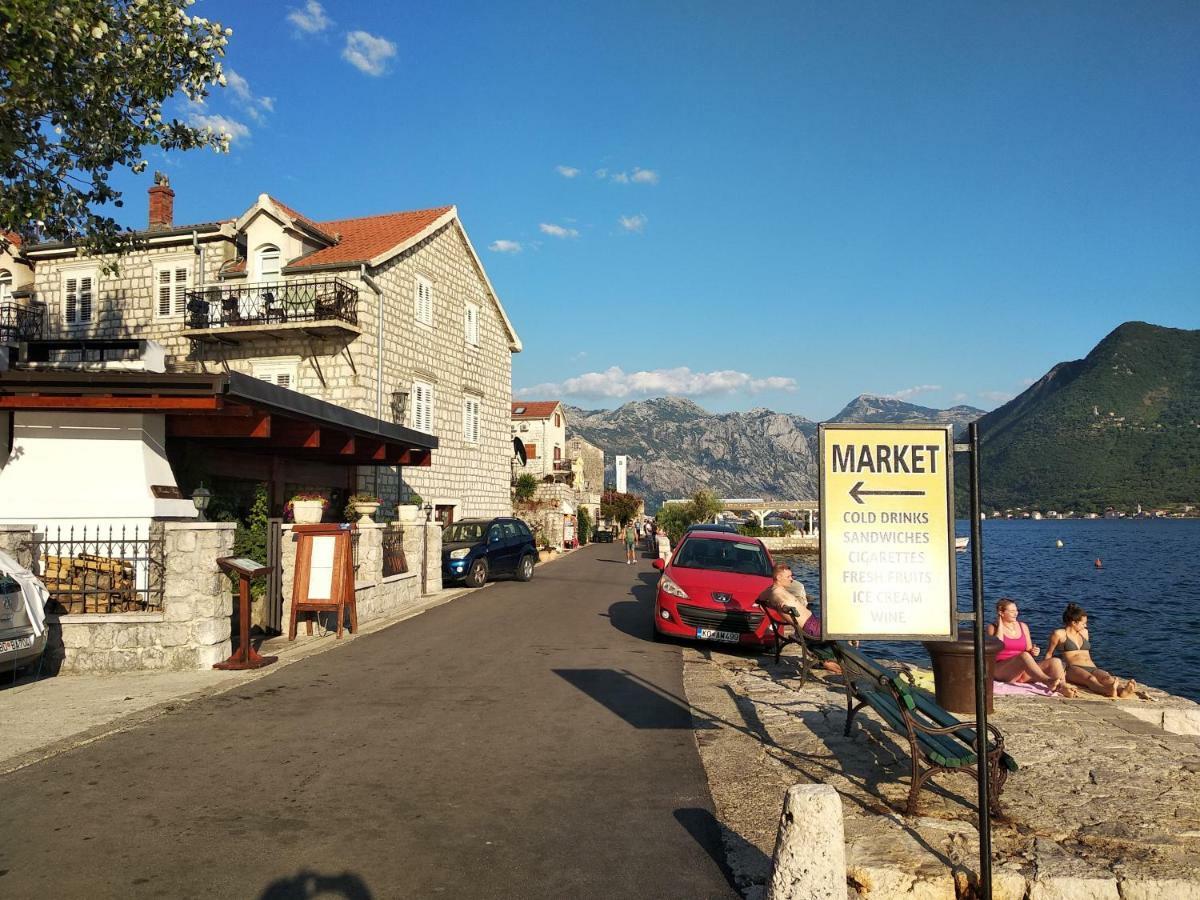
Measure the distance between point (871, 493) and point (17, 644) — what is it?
342 inches

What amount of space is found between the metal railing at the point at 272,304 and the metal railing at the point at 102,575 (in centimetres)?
1414

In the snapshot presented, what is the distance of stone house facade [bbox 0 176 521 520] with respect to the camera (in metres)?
25.0

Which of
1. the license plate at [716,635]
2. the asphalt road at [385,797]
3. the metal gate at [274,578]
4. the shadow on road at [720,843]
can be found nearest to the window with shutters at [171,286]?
the metal gate at [274,578]

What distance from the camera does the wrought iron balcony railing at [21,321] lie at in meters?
27.7

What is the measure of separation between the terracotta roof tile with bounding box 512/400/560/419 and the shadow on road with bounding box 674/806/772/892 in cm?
6322

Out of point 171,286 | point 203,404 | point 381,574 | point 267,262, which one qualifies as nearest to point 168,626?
point 203,404

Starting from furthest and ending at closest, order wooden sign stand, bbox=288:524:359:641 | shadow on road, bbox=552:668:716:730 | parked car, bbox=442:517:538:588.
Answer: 1. parked car, bbox=442:517:538:588
2. wooden sign stand, bbox=288:524:359:641
3. shadow on road, bbox=552:668:716:730

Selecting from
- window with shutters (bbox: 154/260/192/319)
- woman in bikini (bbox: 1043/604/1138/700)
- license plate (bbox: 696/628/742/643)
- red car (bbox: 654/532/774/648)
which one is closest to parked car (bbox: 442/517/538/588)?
red car (bbox: 654/532/774/648)

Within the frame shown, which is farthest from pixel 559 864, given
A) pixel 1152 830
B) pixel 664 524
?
pixel 664 524

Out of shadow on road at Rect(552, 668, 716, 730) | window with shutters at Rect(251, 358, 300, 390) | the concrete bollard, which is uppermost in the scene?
window with shutters at Rect(251, 358, 300, 390)

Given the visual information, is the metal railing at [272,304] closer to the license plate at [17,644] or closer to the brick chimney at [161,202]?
the brick chimney at [161,202]

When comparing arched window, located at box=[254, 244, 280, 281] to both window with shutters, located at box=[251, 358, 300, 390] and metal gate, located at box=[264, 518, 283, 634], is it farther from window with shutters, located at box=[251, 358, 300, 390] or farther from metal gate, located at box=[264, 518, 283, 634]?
metal gate, located at box=[264, 518, 283, 634]

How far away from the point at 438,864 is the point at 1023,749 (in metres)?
4.85

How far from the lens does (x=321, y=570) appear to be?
41.9 ft
